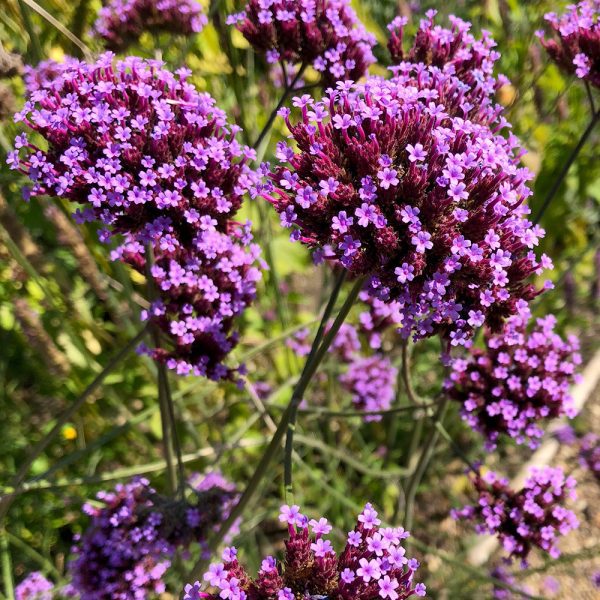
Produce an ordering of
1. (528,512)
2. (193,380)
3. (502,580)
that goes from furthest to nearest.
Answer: (193,380), (502,580), (528,512)

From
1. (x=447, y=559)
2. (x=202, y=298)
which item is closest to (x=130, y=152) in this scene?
(x=202, y=298)

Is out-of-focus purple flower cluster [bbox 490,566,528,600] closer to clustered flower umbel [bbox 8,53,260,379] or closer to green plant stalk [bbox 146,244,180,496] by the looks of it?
green plant stalk [bbox 146,244,180,496]

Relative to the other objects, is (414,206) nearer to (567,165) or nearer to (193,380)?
(567,165)

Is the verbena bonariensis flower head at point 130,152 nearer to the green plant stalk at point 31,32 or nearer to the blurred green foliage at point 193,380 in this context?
the green plant stalk at point 31,32

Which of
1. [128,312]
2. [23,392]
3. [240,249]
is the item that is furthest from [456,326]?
→ [23,392]

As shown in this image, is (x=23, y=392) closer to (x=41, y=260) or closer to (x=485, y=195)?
(x=41, y=260)

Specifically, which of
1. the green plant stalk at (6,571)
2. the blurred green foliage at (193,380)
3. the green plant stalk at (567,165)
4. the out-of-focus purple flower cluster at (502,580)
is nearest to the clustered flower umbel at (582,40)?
the green plant stalk at (567,165)
